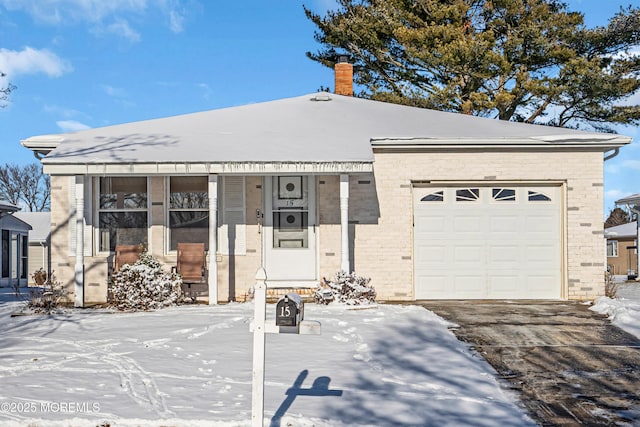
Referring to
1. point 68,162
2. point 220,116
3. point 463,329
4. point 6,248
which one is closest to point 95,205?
point 68,162

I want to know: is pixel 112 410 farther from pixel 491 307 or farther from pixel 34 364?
pixel 491 307

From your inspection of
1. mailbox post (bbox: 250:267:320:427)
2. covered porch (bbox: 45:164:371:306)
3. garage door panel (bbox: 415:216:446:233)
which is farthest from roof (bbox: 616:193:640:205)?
mailbox post (bbox: 250:267:320:427)

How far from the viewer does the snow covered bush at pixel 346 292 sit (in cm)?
1127

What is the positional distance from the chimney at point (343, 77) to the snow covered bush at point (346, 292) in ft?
28.3

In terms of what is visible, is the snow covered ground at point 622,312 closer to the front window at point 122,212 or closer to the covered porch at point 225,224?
the covered porch at point 225,224

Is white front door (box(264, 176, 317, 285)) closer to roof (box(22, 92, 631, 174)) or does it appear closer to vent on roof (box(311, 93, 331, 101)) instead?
roof (box(22, 92, 631, 174))

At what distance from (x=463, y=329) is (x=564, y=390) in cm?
284

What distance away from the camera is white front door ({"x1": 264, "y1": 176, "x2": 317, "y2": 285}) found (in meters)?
13.0

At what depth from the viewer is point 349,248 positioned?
42.2ft

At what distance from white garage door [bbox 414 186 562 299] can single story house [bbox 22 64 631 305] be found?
20mm

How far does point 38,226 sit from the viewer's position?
34.8 metres

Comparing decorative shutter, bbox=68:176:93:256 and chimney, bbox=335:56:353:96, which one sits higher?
chimney, bbox=335:56:353:96

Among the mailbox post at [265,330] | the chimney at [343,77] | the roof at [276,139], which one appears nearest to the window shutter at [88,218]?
the roof at [276,139]

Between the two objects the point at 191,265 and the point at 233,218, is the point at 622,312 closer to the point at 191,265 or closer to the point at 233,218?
the point at 233,218
